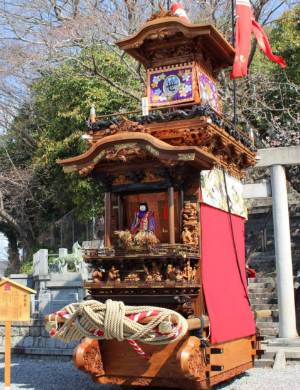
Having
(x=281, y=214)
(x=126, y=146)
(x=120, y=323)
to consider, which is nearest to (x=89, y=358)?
(x=120, y=323)

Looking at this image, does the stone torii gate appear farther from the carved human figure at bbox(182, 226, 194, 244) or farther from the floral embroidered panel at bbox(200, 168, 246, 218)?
the carved human figure at bbox(182, 226, 194, 244)

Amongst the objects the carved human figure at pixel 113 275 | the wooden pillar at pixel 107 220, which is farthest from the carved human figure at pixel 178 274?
the wooden pillar at pixel 107 220

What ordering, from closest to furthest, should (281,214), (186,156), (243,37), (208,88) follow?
(186,156) → (208,88) → (243,37) → (281,214)

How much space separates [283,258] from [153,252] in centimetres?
630

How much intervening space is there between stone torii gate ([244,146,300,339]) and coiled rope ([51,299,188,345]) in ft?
21.7

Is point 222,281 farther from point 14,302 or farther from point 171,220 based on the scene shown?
point 14,302

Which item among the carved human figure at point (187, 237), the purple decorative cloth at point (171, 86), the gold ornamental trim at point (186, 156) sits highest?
the purple decorative cloth at point (171, 86)

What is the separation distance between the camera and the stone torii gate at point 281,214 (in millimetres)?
13086

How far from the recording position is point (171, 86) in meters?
9.30

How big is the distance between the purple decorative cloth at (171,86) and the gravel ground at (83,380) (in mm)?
5005

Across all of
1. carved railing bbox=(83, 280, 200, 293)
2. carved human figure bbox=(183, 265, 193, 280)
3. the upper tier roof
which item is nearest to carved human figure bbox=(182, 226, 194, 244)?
carved human figure bbox=(183, 265, 193, 280)

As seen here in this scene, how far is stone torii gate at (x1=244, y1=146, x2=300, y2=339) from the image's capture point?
Answer: 1309 centimetres

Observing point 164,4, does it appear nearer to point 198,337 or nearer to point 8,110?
point 8,110

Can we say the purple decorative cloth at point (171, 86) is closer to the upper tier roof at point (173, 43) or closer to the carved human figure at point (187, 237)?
the upper tier roof at point (173, 43)
